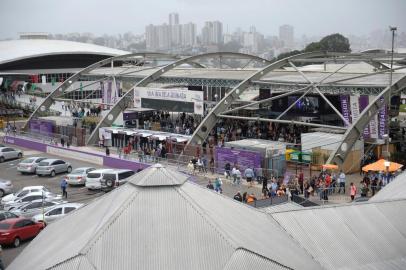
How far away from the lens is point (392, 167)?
24594 millimetres

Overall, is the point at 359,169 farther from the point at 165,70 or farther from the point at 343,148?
the point at 165,70

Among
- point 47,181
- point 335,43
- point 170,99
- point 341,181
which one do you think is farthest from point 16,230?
point 335,43

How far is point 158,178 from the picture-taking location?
42.0ft

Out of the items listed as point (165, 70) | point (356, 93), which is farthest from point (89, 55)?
point (356, 93)

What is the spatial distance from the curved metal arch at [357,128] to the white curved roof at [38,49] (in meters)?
50.0

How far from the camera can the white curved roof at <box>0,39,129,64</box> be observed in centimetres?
7107

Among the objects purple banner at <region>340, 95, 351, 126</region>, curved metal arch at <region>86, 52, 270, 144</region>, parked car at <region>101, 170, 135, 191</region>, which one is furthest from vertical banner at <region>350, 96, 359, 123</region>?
curved metal arch at <region>86, 52, 270, 144</region>

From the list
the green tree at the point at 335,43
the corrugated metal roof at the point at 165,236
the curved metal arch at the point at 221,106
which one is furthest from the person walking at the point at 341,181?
the green tree at the point at 335,43

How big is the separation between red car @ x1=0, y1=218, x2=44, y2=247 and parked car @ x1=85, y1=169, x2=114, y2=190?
7460 mm

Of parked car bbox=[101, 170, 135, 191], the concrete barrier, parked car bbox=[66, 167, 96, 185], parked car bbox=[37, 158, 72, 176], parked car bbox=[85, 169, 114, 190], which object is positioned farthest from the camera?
the concrete barrier

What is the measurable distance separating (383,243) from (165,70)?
31327 millimetres

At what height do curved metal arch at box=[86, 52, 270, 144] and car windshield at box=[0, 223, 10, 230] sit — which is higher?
curved metal arch at box=[86, 52, 270, 144]

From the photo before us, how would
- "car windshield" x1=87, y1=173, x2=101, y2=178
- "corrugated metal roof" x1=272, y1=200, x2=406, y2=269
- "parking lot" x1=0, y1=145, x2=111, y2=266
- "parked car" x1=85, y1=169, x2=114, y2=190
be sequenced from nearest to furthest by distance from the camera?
"corrugated metal roof" x1=272, y1=200, x2=406, y2=269
"parking lot" x1=0, y1=145, x2=111, y2=266
"parked car" x1=85, y1=169, x2=114, y2=190
"car windshield" x1=87, y1=173, x2=101, y2=178

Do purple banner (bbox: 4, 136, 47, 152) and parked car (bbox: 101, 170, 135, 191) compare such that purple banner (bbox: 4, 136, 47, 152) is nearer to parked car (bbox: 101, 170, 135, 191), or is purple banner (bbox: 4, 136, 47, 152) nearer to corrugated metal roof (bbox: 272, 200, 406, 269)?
parked car (bbox: 101, 170, 135, 191)
